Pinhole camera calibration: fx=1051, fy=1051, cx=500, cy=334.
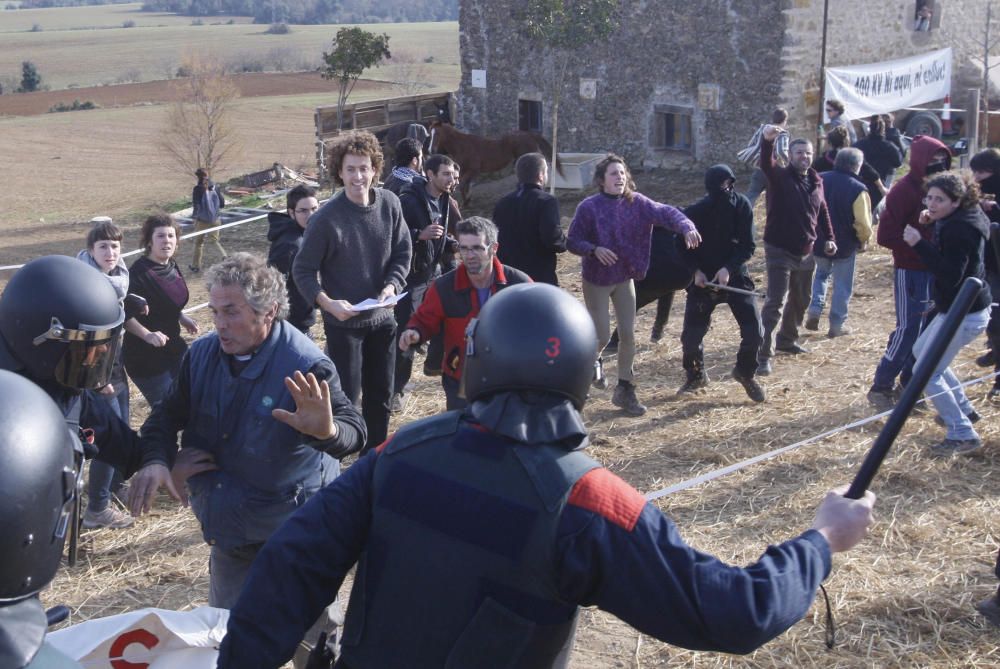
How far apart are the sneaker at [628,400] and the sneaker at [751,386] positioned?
2.48ft

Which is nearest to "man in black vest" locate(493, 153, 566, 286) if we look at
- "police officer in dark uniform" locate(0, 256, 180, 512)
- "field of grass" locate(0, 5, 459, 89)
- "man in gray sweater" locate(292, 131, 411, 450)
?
"man in gray sweater" locate(292, 131, 411, 450)

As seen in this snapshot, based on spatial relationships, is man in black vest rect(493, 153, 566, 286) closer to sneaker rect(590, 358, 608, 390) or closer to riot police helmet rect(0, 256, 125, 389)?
sneaker rect(590, 358, 608, 390)

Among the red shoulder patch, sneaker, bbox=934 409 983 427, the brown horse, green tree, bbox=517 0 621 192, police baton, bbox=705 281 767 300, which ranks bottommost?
sneaker, bbox=934 409 983 427

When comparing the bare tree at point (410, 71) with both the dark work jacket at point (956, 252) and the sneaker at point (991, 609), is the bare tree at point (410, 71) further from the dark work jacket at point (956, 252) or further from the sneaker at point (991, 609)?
the sneaker at point (991, 609)

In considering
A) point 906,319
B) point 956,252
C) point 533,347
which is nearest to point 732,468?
point 956,252

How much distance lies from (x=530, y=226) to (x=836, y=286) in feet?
11.0

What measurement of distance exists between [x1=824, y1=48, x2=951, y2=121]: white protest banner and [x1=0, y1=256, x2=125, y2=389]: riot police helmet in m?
15.3

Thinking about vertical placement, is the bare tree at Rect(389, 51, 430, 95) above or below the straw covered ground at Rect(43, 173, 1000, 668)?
above

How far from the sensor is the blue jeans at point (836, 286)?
29.9 ft

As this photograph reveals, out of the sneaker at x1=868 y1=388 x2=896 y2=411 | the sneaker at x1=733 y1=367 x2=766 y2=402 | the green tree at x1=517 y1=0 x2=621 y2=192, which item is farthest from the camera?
the green tree at x1=517 y1=0 x2=621 y2=192

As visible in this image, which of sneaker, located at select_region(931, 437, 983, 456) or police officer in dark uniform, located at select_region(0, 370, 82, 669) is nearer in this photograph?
police officer in dark uniform, located at select_region(0, 370, 82, 669)

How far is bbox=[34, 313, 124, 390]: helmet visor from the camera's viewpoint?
3.20 metres

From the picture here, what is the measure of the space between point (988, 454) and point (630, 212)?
2.76 m

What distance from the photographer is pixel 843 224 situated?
898cm
